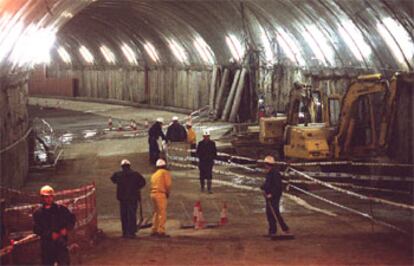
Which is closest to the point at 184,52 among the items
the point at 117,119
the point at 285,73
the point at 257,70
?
the point at 117,119

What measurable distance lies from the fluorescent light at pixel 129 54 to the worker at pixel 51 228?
31.4 m

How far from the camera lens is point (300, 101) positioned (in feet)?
64.0

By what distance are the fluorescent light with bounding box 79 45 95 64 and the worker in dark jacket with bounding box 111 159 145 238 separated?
3402 centimetres

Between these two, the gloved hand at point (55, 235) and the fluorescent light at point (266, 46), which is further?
the fluorescent light at point (266, 46)

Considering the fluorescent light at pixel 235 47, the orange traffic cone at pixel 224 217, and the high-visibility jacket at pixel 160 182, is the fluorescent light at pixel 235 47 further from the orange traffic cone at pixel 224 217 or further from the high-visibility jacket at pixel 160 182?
the high-visibility jacket at pixel 160 182

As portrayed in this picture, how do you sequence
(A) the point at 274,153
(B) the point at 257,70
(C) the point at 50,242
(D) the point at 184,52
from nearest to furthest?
(C) the point at 50,242 < (A) the point at 274,153 < (B) the point at 257,70 < (D) the point at 184,52

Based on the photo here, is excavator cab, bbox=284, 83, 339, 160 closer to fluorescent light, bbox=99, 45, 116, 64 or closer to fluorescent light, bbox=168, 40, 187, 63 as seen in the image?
fluorescent light, bbox=168, 40, 187, 63

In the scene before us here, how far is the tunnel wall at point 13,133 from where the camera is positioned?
15.6 metres

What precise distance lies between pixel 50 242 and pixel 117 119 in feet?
86.5

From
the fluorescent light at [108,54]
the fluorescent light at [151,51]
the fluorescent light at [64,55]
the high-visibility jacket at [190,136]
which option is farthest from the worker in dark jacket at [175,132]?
the fluorescent light at [64,55]

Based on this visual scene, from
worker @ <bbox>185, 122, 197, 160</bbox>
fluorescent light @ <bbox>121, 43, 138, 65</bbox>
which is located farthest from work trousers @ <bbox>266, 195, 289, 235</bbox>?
fluorescent light @ <bbox>121, 43, 138, 65</bbox>

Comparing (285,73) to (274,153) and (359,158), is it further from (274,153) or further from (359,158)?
(359,158)

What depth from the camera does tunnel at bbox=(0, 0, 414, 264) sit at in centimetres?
1688

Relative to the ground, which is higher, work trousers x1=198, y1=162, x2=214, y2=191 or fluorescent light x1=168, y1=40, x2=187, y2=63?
fluorescent light x1=168, y1=40, x2=187, y2=63
